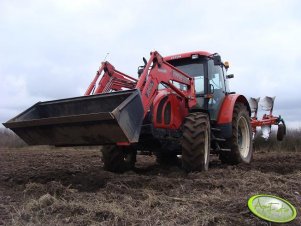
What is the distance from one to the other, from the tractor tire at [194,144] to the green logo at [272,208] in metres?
2.26

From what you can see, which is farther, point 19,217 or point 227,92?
point 227,92

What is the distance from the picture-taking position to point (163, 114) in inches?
280

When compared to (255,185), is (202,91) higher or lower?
higher

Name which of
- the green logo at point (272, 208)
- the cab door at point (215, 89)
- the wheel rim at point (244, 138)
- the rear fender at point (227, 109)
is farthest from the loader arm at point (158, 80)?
the green logo at point (272, 208)

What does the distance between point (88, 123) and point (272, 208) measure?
8.94 feet

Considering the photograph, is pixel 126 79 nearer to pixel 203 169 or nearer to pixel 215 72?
pixel 215 72

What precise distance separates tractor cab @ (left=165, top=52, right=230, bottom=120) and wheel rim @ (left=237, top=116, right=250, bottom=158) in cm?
128

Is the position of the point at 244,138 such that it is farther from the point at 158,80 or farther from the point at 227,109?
the point at 158,80

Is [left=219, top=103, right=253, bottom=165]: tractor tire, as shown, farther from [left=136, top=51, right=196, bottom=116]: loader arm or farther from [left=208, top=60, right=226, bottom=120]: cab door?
[left=136, top=51, right=196, bottom=116]: loader arm

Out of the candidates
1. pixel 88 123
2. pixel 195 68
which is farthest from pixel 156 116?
pixel 195 68

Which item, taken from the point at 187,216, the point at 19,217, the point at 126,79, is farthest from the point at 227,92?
the point at 19,217

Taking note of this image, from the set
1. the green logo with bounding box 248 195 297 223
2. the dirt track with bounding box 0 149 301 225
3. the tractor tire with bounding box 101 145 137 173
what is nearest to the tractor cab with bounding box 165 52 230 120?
the tractor tire with bounding box 101 145 137 173

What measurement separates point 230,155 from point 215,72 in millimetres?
1787

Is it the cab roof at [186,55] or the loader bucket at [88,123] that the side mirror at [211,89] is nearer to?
the cab roof at [186,55]
